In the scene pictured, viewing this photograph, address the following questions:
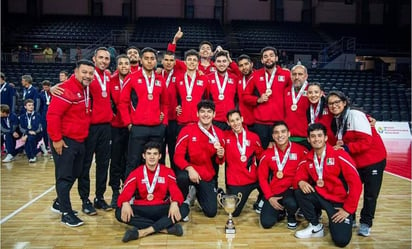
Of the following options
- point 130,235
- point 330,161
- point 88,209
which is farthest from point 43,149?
point 330,161

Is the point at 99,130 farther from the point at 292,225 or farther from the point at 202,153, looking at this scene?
the point at 292,225

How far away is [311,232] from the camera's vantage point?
11.7ft

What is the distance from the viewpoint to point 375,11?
74.0 ft

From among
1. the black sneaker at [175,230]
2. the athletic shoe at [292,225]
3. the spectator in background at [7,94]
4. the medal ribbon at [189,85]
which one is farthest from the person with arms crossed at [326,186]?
the spectator in background at [7,94]

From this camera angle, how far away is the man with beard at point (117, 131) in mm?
4445

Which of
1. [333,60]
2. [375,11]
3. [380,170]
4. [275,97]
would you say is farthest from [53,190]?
[375,11]

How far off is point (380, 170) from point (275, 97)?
140 cm

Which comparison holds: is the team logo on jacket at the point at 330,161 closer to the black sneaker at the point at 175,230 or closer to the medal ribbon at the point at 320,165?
the medal ribbon at the point at 320,165

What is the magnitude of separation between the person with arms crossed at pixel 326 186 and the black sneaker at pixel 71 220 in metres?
2.20

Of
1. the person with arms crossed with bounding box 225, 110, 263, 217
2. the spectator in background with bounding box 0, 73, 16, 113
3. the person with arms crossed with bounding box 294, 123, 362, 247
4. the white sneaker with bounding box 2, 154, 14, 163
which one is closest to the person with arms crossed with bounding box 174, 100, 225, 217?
the person with arms crossed with bounding box 225, 110, 263, 217

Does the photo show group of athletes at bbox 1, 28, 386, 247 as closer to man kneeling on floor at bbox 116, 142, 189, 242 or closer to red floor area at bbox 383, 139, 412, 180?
man kneeling on floor at bbox 116, 142, 189, 242

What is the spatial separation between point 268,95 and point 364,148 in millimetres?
1236

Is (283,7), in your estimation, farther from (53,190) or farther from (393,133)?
(53,190)

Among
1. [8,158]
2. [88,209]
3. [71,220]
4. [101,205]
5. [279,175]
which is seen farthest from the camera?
[8,158]
